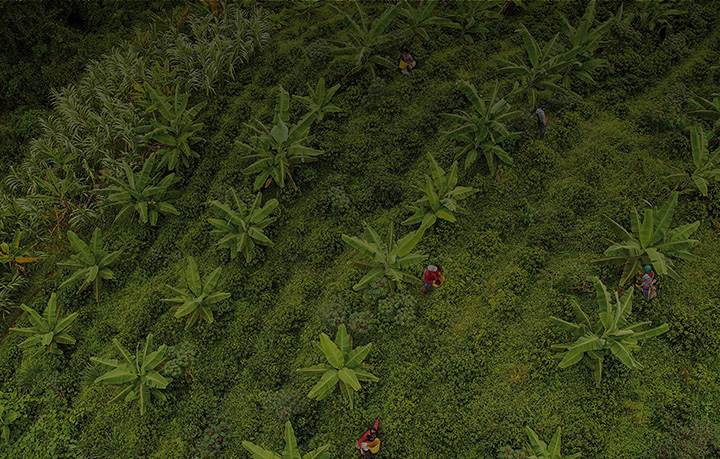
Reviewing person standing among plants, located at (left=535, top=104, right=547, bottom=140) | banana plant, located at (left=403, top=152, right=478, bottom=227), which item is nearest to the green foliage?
banana plant, located at (left=403, top=152, right=478, bottom=227)

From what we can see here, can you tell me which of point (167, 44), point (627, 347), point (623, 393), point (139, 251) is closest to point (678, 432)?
point (623, 393)

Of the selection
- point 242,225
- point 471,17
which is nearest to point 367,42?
point 471,17

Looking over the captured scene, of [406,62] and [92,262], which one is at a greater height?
[406,62]

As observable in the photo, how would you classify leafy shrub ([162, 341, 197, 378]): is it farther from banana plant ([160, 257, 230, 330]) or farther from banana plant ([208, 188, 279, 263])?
banana plant ([208, 188, 279, 263])

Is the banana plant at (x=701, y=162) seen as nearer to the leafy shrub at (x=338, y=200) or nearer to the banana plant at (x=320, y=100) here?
the leafy shrub at (x=338, y=200)

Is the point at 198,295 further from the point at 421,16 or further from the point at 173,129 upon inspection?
the point at 421,16

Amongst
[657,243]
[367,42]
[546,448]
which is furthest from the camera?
[367,42]
